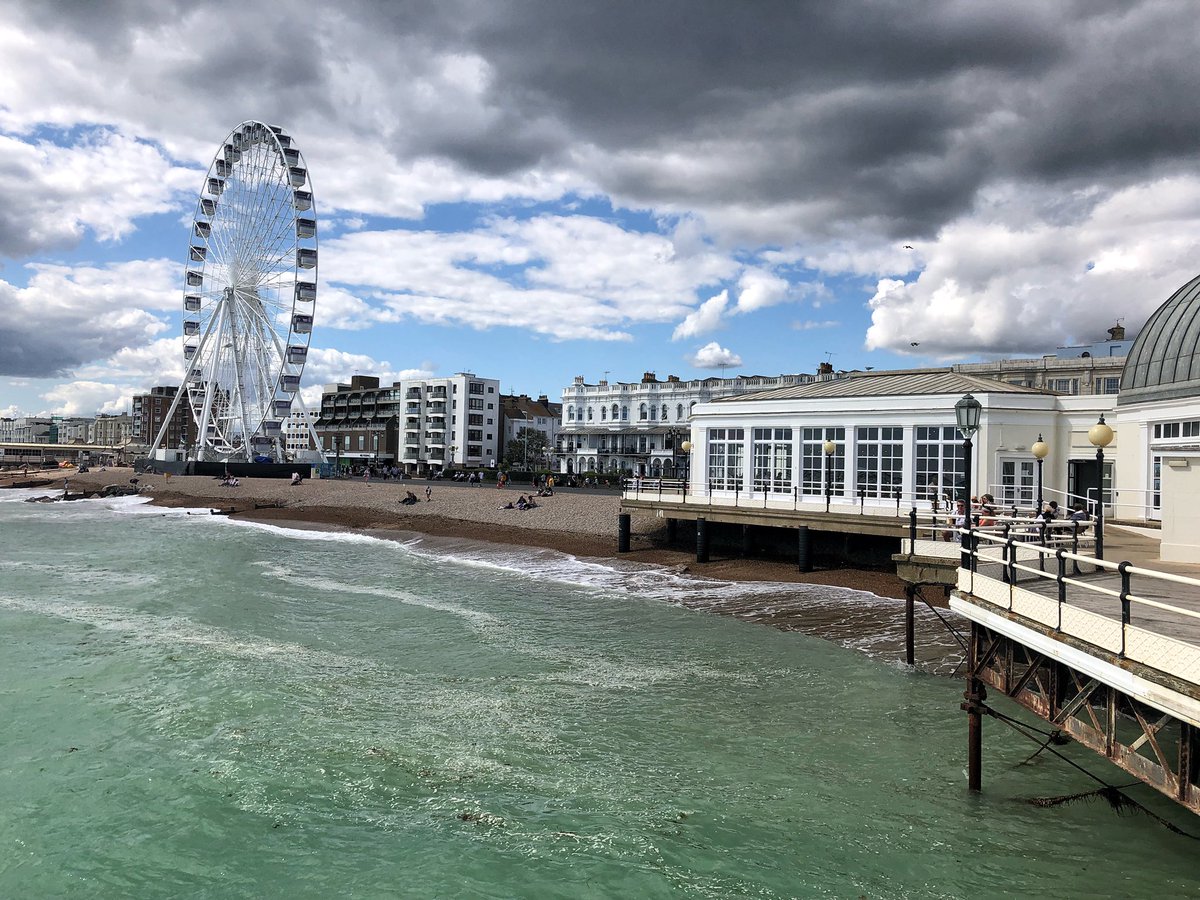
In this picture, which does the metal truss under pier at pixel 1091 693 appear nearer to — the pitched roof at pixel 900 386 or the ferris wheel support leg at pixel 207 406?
the pitched roof at pixel 900 386

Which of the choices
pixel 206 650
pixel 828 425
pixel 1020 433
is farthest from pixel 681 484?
pixel 206 650

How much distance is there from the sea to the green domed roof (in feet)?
34.5

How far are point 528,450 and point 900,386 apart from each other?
85092 mm

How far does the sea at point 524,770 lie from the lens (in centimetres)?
909

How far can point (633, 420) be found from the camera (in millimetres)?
90688

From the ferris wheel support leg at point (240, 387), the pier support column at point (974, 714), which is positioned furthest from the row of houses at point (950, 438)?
the ferris wheel support leg at point (240, 387)

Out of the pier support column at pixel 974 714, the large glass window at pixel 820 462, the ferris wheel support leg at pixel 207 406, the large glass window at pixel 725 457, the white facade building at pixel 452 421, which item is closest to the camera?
the pier support column at pixel 974 714

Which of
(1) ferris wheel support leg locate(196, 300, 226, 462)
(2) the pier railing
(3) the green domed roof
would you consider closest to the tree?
(1) ferris wheel support leg locate(196, 300, 226, 462)

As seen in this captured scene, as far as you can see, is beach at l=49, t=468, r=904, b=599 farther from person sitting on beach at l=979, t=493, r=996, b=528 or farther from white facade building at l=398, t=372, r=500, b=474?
white facade building at l=398, t=372, r=500, b=474

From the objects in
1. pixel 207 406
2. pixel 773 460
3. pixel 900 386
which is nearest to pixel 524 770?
pixel 773 460

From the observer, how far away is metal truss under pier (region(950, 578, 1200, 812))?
22.6ft

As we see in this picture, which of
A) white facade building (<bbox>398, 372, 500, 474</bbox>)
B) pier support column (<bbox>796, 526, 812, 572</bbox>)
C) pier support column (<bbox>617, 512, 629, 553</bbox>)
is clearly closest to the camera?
pier support column (<bbox>796, 526, 812, 572</bbox>)

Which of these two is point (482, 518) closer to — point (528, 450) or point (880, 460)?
point (880, 460)

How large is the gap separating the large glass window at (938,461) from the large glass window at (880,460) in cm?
71
